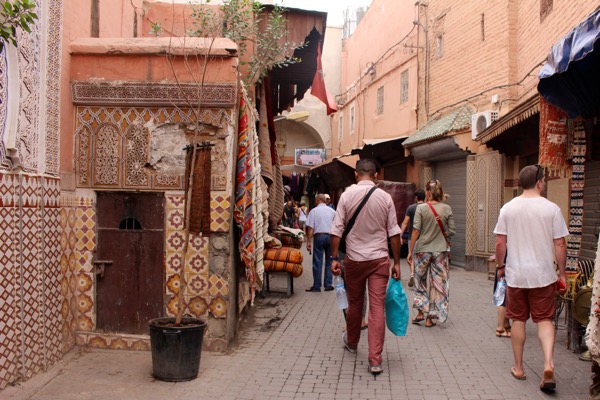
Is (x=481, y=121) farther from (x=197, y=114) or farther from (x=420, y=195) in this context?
(x=197, y=114)

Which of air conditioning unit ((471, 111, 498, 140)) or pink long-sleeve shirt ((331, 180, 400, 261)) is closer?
pink long-sleeve shirt ((331, 180, 400, 261))

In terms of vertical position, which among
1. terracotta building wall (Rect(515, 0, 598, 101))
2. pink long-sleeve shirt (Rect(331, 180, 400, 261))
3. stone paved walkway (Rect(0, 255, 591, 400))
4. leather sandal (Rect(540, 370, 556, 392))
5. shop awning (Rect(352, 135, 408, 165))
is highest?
terracotta building wall (Rect(515, 0, 598, 101))

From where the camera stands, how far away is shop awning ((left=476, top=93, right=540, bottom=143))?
848 cm

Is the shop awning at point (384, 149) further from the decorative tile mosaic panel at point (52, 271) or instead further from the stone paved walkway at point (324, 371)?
the decorative tile mosaic panel at point (52, 271)

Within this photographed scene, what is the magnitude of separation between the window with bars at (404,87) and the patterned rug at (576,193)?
13.5m

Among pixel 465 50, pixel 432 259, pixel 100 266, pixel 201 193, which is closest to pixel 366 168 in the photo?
pixel 201 193

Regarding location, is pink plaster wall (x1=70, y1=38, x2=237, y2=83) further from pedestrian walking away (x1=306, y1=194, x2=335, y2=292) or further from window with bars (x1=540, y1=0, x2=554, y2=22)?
window with bars (x1=540, y1=0, x2=554, y2=22)

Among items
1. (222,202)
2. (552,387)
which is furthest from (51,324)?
(552,387)

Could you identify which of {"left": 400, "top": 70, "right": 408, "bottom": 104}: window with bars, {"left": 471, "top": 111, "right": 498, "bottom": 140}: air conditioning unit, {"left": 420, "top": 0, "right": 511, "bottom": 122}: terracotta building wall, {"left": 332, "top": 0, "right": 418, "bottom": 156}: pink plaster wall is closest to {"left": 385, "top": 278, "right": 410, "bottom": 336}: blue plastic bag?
{"left": 471, "top": 111, "right": 498, "bottom": 140}: air conditioning unit

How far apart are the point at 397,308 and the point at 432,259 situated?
1.89m

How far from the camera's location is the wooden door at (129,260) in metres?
6.04

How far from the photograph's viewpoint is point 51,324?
5430mm

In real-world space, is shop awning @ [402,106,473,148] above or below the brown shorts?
above

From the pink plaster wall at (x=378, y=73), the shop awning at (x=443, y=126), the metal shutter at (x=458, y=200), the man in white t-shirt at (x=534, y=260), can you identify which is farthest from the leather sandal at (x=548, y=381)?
the pink plaster wall at (x=378, y=73)
